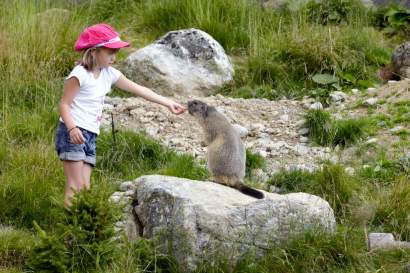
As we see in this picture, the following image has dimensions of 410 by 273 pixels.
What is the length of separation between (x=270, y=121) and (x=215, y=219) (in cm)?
338

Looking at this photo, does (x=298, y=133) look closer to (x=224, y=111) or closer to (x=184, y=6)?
(x=224, y=111)

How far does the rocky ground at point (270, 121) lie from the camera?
7766mm

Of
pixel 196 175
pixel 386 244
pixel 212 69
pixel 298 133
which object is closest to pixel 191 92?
pixel 212 69

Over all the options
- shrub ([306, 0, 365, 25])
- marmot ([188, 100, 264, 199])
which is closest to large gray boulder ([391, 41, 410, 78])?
shrub ([306, 0, 365, 25])

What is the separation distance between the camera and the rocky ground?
777cm

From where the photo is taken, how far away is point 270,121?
28.4ft

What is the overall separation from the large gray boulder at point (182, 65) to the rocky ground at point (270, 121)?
0.35 metres

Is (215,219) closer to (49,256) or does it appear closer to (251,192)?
(251,192)

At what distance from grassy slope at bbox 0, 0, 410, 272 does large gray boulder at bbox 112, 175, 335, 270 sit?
12 centimetres

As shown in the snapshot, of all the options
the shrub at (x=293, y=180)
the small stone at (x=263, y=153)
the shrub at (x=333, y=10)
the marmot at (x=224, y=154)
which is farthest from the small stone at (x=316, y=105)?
the marmot at (x=224, y=154)

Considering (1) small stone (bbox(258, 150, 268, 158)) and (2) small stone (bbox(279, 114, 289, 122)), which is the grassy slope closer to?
(1) small stone (bbox(258, 150, 268, 158))

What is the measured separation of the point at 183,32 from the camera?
984cm

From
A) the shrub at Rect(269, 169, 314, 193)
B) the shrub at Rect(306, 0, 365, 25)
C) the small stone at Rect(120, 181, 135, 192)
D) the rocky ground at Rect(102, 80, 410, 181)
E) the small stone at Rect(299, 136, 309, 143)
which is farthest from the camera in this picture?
the shrub at Rect(306, 0, 365, 25)

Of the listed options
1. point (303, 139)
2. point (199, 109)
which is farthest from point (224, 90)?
point (199, 109)
